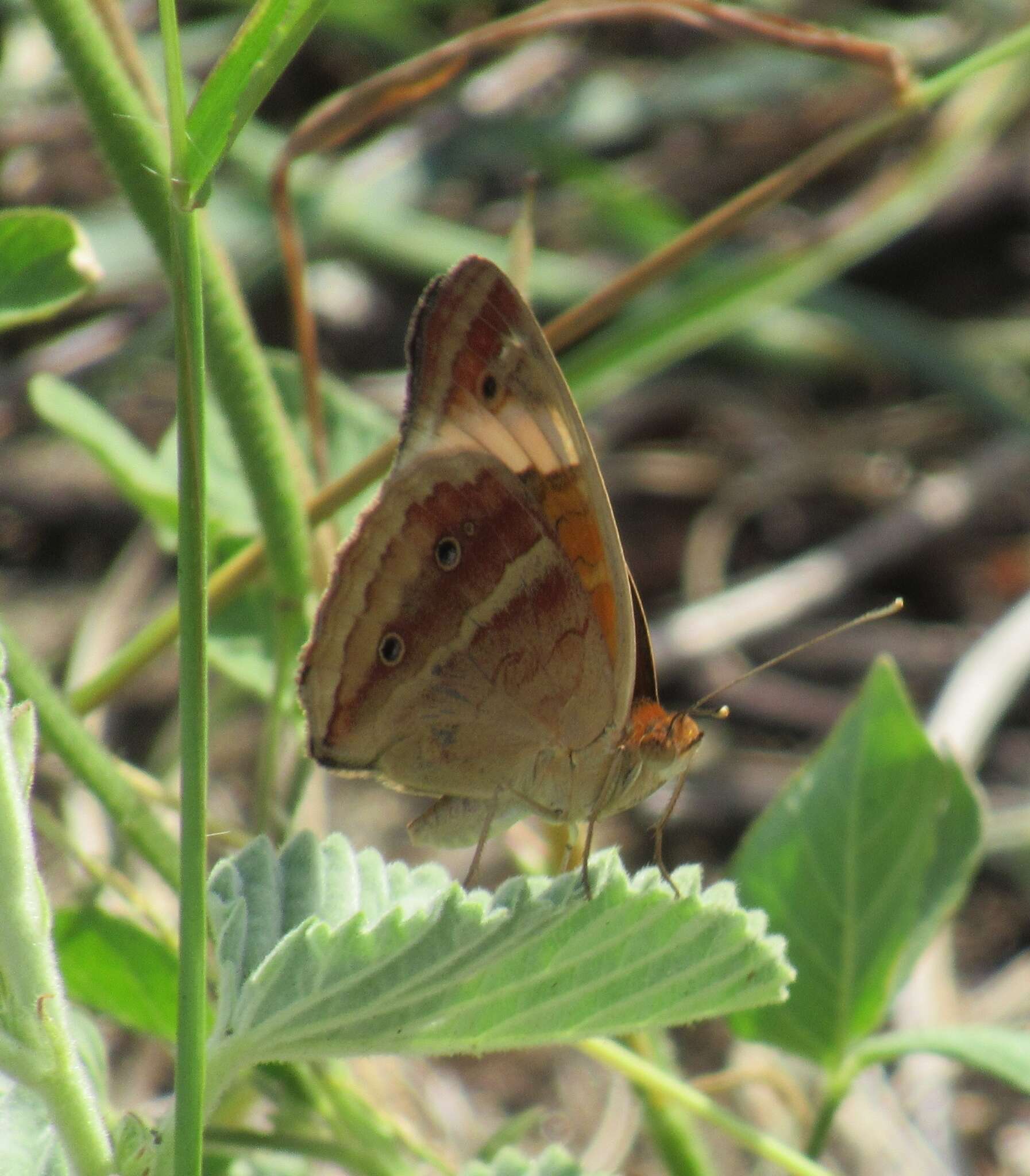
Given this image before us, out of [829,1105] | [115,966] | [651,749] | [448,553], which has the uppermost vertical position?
[448,553]

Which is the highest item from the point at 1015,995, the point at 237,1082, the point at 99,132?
the point at 99,132

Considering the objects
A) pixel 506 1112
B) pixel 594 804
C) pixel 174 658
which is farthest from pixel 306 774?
pixel 174 658

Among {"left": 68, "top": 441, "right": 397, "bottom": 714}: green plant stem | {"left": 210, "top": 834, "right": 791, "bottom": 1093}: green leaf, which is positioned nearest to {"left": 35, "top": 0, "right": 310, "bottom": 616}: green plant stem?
{"left": 68, "top": 441, "right": 397, "bottom": 714}: green plant stem

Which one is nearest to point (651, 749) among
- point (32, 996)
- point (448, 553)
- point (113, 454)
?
point (448, 553)

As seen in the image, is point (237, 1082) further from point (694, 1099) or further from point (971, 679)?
point (971, 679)

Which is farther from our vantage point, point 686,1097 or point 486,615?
point 486,615

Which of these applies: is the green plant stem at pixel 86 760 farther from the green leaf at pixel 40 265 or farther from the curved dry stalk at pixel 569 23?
the curved dry stalk at pixel 569 23

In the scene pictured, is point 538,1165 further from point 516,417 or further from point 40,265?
point 40,265
